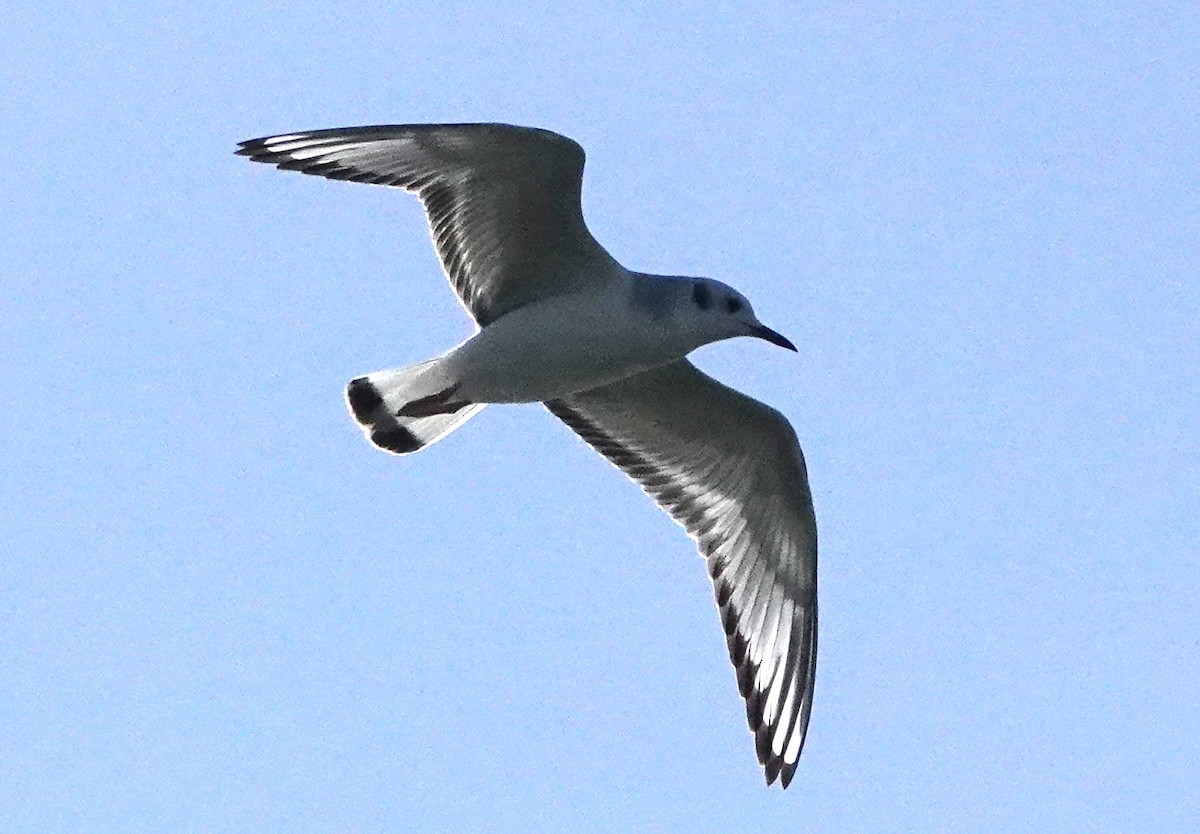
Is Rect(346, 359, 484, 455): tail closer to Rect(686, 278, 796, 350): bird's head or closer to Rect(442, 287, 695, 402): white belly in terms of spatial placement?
Rect(442, 287, 695, 402): white belly

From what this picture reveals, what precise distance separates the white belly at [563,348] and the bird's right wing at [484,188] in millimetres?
220

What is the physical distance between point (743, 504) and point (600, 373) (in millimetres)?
1539

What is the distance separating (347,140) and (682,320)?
1689 mm

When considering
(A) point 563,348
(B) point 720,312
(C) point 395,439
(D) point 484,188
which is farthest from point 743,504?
(D) point 484,188

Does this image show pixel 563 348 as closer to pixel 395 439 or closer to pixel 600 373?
pixel 600 373

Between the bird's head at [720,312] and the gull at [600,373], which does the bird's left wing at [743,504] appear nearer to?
the gull at [600,373]

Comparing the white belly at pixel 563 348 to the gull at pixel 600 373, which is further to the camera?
the white belly at pixel 563 348

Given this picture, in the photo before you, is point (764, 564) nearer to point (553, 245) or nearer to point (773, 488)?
point (773, 488)

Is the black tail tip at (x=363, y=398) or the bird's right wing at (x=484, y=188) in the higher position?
the bird's right wing at (x=484, y=188)

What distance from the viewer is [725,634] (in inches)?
377

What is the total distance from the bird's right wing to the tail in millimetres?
534

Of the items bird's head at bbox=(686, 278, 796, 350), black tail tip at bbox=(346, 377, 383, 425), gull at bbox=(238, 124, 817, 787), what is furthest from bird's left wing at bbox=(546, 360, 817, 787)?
black tail tip at bbox=(346, 377, 383, 425)

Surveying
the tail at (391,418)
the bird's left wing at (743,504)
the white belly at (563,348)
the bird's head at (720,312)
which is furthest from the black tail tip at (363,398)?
the bird's head at (720,312)

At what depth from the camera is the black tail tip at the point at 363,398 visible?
9016 mm
